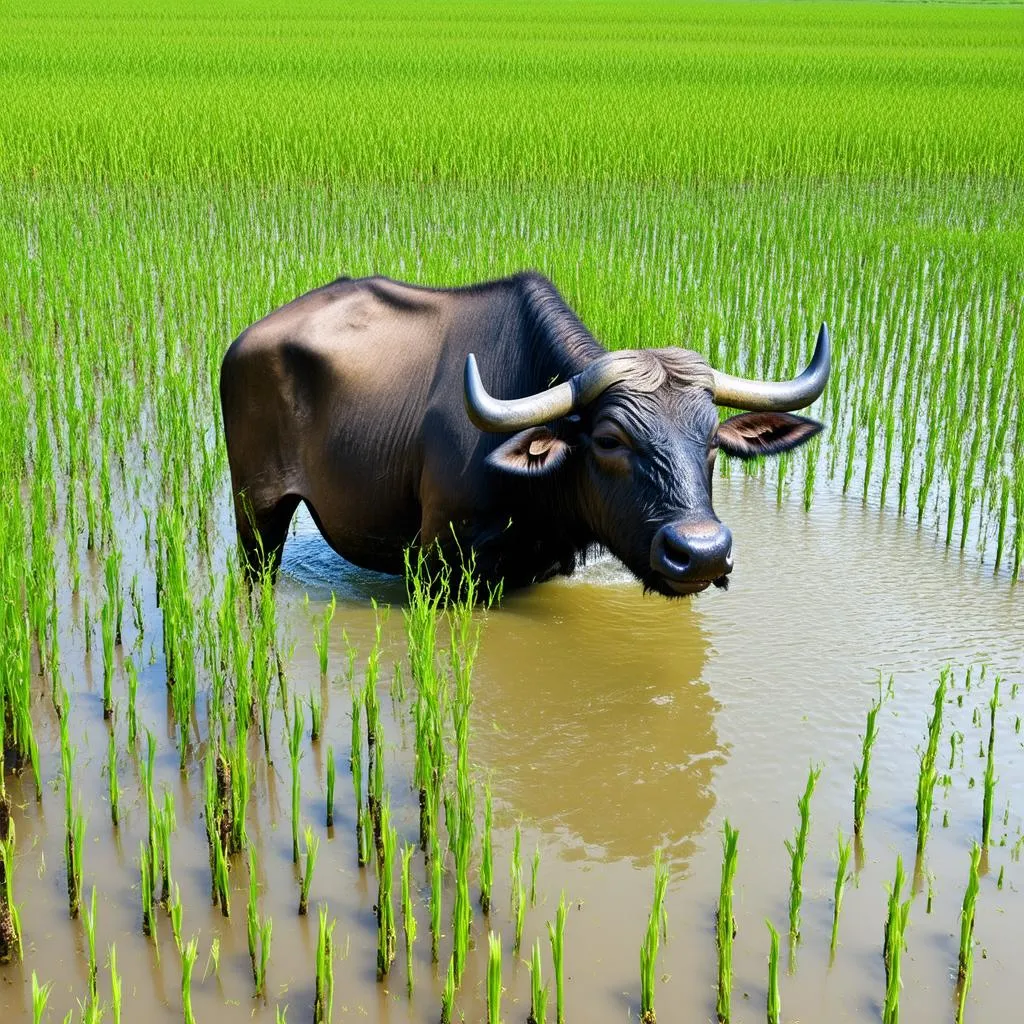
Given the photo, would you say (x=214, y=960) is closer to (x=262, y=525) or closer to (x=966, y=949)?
(x=966, y=949)

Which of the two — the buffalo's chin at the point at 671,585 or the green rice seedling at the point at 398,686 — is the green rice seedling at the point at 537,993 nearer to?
the green rice seedling at the point at 398,686

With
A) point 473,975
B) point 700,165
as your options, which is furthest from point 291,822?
point 700,165

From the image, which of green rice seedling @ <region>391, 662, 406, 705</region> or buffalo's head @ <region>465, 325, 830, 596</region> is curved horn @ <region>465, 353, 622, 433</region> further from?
green rice seedling @ <region>391, 662, 406, 705</region>

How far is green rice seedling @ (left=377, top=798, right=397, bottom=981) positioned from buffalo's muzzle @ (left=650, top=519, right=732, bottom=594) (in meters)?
1.29

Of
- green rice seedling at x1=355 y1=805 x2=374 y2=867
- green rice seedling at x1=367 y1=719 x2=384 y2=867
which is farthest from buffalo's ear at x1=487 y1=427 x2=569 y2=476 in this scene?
green rice seedling at x1=355 y1=805 x2=374 y2=867

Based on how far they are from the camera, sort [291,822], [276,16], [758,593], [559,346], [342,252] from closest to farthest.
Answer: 1. [291,822]
2. [559,346]
3. [758,593]
4. [342,252]
5. [276,16]

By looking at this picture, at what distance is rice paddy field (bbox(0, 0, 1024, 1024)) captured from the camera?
277cm

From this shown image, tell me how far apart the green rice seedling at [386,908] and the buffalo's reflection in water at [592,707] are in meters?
0.53

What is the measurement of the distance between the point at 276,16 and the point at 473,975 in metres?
37.2

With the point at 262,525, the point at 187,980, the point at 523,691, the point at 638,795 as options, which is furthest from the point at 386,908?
the point at 262,525

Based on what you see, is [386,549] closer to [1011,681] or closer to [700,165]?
[1011,681]

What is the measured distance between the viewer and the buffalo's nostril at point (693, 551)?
3.80 metres

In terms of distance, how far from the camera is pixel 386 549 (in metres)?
4.97

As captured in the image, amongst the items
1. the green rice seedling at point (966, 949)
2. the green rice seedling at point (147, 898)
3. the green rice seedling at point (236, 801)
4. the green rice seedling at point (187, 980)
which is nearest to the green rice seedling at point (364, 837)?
the green rice seedling at point (236, 801)
